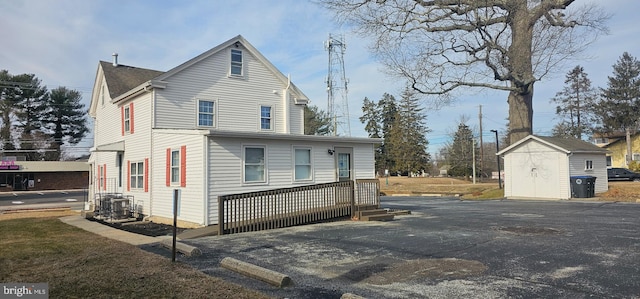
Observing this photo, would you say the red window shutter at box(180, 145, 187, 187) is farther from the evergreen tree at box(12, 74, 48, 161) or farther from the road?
the evergreen tree at box(12, 74, 48, 161)

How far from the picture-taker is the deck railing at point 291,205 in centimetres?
1094

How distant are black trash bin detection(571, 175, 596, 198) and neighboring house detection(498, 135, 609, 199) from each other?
0.32 meters

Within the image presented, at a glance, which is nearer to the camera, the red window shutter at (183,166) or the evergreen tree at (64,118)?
the red window shutter at (183,166)

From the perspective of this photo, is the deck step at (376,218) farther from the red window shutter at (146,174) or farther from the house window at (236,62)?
the house window at (236,62)

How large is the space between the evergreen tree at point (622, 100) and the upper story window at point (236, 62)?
5078 centimetres

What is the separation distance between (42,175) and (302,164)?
46634 millimetres

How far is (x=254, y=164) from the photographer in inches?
521

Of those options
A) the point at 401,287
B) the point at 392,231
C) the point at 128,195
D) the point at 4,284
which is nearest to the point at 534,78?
the point at 392,231

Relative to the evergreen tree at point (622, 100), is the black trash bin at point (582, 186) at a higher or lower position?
lower

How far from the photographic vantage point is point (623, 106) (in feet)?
164

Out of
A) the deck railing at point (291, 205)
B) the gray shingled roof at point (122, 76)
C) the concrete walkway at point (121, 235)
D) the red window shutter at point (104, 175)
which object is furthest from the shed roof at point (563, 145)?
the red window shutter at point (104, 175)

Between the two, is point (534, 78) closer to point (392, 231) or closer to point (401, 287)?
point (392, 231)

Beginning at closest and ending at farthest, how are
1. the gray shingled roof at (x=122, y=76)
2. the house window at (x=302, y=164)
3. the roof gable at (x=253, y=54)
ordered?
the house window at (x=302, y=164), the roof gable at (x=253, y=54), the gray shingled roof at (x=122, y=76)

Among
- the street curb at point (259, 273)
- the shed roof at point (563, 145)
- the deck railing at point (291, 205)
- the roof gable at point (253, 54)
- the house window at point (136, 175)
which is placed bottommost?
the street curb at point (259, 273)
